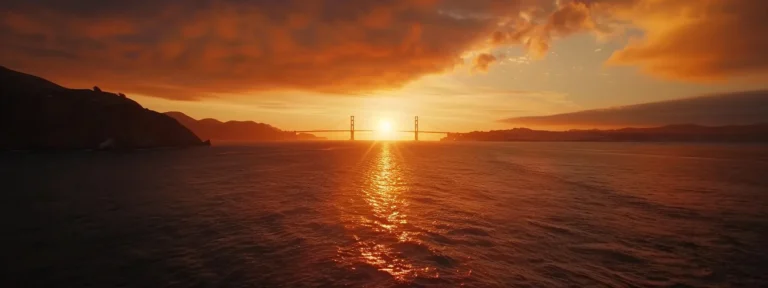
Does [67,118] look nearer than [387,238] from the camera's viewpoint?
No

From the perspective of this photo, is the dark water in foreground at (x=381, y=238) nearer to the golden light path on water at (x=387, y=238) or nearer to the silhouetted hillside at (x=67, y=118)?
the golden light path on water at (x=387, y=238)

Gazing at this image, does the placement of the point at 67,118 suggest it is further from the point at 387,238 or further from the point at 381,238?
the point at 387,238

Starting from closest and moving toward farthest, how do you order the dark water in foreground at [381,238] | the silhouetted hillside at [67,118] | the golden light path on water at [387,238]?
the dark water in foreground at [381,238]
the golden light path on water at [387,238]
the silhouetted hillside at [67,118]

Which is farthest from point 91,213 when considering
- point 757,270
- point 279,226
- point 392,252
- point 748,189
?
point 748,189

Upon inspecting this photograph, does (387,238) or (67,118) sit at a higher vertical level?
(67,118)

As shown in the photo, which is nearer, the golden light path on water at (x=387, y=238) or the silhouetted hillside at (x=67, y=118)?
the golden light path on water at (x=387, y=238)

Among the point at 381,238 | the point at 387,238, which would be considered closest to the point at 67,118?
the point at 381,238

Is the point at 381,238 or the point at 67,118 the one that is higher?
the point at 67,118

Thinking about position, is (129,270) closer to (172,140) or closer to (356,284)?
(356,284)

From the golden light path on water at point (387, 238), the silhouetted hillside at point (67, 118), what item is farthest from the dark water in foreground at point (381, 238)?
the silhouetted hillside at point (67, 118)
